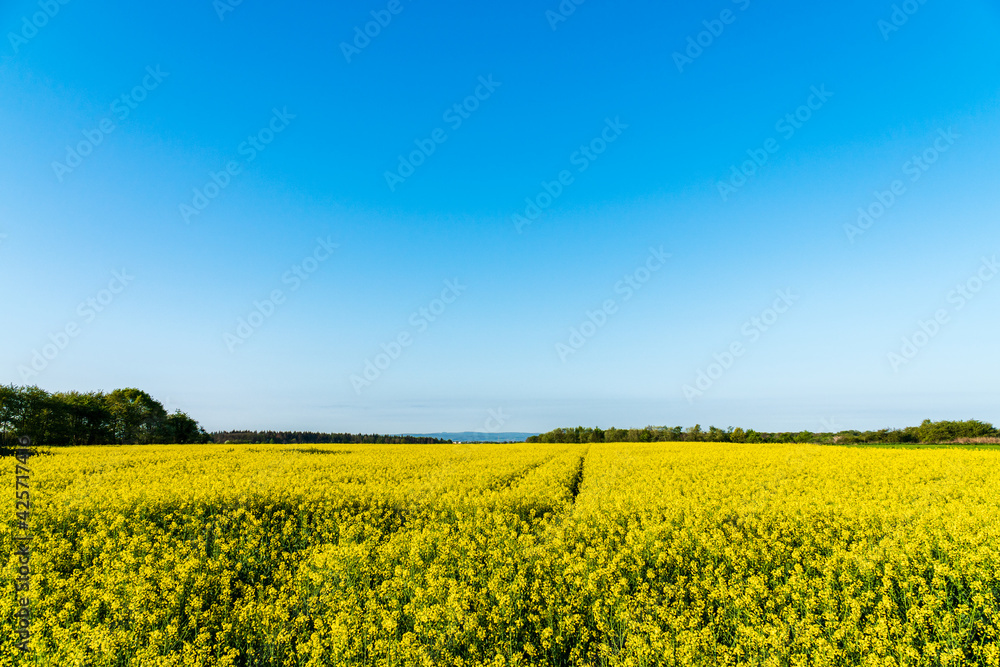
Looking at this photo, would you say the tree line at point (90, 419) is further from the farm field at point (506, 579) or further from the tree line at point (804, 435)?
the tree line at point (804, 435)

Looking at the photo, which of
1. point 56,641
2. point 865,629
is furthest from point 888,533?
point 56,641

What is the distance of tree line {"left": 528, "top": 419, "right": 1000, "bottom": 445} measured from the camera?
64.0 metres

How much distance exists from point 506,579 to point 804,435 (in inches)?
3488

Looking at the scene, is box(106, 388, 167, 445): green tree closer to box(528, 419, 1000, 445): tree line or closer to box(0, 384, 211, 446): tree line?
box(0, 384, 211, 446): tree line

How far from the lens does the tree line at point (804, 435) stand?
2518 inches

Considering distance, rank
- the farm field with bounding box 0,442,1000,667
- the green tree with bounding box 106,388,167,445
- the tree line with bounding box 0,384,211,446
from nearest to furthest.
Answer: the farm field with bounding box 0,442,1000,667 < the tree line with bounding box 0,384,211,446 < the green tree with bounding box 106,388,167,445

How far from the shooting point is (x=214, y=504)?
1144cm

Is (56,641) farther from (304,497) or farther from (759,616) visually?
(759,616)

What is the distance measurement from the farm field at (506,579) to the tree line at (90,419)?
36305 mm

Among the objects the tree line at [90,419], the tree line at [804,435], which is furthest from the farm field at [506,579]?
the tree line at [804,435]

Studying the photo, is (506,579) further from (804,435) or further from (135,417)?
(804,435)

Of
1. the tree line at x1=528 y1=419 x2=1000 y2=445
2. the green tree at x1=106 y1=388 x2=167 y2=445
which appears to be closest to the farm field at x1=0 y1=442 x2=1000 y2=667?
the green tree at x1=106 y1=388 x2=167 y2=445

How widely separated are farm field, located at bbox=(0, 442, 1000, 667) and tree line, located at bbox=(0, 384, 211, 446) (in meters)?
36.3

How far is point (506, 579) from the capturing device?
22.5ft
